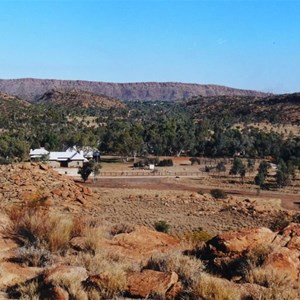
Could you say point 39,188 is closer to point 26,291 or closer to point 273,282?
point 26,291

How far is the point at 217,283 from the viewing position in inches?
269

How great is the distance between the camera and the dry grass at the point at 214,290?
259 inches

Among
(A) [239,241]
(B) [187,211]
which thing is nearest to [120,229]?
(A) [239,241]

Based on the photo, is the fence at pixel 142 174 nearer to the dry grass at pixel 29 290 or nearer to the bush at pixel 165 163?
the bush at pixel 165 163

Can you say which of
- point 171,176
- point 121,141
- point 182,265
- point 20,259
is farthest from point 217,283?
point 121,141

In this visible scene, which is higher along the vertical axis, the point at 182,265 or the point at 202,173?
the point at 182,265

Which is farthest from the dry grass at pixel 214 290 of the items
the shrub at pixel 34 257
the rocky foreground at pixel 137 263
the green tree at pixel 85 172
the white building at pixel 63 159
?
the white building at pixel 63 159

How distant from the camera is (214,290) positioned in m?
6.72

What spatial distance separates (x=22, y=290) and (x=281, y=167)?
5717cm

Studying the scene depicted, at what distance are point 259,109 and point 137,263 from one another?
506ft

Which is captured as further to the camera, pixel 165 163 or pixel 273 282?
pixel 165 163

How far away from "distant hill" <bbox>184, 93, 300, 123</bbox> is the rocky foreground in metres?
128

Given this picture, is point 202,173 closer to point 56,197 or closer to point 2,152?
point 2,152

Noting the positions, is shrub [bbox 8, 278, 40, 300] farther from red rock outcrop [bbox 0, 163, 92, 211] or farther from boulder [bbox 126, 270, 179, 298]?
red rock outcrop [bbox 0, 163, 92, 211]
